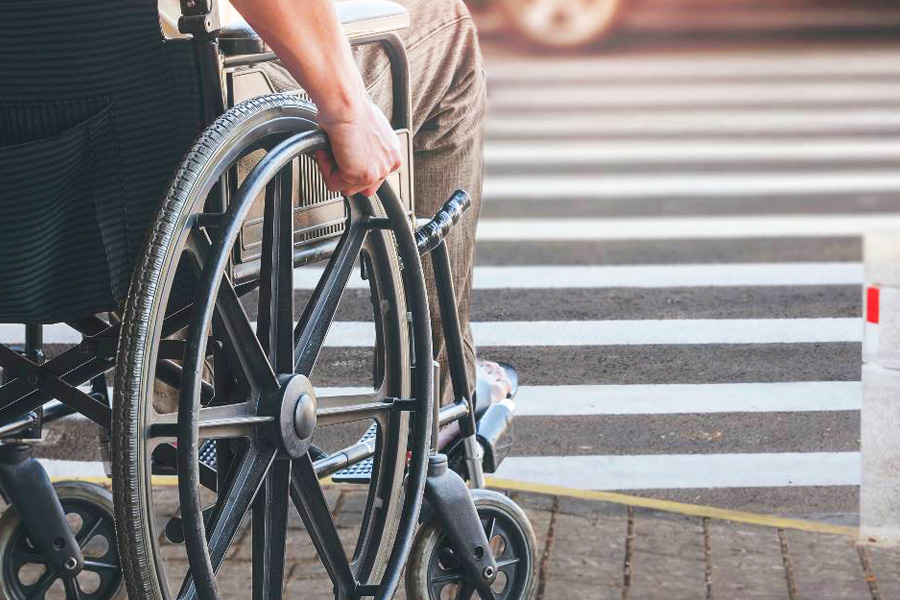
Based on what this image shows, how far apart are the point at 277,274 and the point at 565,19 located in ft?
40.5

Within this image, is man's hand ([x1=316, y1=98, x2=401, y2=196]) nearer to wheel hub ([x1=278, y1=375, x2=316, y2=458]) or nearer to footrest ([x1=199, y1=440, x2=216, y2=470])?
wheel hub ([x1=278, y1=375, x2=316, y2=458])

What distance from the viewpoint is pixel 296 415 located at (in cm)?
238

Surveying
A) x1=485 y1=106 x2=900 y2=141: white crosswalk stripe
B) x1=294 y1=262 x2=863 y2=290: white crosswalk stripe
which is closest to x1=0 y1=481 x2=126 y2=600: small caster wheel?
x1=294 y1=262 x2=863 y2=290: white crosswalk stripe

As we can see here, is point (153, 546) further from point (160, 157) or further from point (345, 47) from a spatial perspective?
point (345, 47)

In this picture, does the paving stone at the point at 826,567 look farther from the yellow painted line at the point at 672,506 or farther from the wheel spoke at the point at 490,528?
the wheel spoke at the point at 490,528

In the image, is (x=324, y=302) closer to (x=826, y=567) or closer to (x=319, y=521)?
(x=319, y=521)

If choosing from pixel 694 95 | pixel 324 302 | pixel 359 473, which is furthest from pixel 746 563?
pixel 694 95

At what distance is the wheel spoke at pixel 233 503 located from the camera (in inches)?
88.9

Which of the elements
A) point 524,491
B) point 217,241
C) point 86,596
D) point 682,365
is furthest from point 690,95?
point 217,241

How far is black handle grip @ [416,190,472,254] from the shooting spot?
9.57ft

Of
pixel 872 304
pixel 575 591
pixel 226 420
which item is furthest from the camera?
pixel 872 304

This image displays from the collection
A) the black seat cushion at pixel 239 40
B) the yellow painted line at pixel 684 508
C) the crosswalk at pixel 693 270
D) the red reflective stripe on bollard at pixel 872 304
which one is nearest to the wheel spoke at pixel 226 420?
the black seat cushion at pixel 239 40

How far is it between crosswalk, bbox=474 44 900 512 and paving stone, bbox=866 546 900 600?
1.89 ft

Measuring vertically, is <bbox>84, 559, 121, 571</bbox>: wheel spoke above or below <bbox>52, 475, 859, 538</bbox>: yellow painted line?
above
